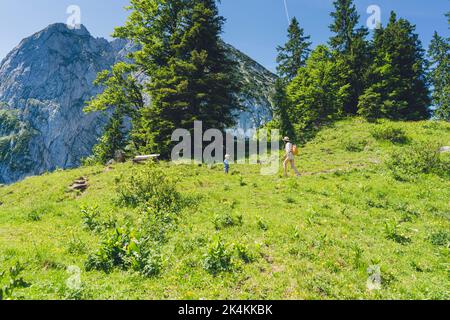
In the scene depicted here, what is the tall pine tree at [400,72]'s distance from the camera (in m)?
41.1

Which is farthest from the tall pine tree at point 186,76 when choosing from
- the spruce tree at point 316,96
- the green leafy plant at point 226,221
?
the green leafy plant at point 226,221

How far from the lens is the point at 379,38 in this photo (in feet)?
A: 146

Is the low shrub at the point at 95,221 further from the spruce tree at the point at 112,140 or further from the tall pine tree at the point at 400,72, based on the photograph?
the tall pine tree at the point at 400,72

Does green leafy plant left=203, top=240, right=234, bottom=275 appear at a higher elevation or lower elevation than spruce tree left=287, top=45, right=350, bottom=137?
lower

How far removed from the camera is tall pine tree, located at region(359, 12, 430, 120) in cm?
4112

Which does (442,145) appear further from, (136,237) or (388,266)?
(136,237)

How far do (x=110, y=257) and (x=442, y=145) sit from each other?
93.3ft

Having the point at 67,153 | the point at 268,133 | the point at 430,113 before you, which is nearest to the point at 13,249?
the point at 268,133

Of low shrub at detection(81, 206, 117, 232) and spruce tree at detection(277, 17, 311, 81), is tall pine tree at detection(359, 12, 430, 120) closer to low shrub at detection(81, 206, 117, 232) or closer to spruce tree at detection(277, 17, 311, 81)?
spruce tree at detection(277, 17, 311, 81)

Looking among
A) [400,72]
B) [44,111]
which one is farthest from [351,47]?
[44,111]

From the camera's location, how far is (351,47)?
44062 millimetres

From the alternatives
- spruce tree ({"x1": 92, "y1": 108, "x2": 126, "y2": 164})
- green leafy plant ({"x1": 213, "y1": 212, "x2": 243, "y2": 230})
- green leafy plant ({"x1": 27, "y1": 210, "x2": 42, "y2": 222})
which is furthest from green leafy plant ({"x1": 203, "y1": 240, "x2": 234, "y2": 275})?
spruce tree ({"x1": 92, "y1": 108, "x2": 126, "y2": 164})

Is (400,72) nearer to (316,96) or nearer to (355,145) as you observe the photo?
(316,96)

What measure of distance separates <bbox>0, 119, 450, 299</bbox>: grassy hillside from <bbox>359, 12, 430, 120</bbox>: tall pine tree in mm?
22502
